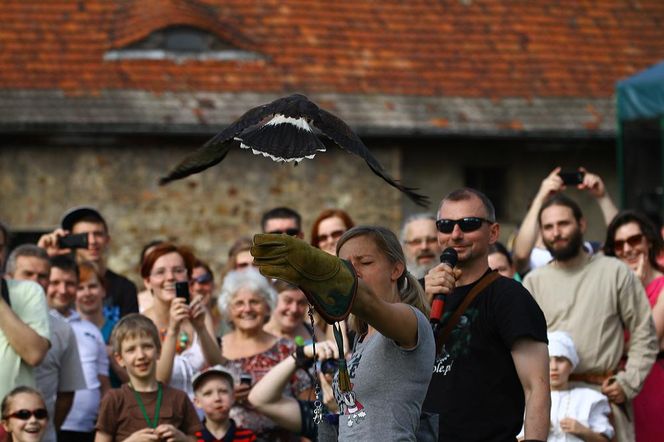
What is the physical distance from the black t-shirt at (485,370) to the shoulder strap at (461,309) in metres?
0.02

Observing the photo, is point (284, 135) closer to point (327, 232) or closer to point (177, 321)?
point (177, 321)

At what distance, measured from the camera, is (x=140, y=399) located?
741 cm

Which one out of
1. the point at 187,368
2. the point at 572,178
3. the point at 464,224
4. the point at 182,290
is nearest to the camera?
the point at 464,224

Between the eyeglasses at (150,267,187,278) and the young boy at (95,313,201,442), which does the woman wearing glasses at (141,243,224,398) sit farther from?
the young boy at (95,313,201,442)

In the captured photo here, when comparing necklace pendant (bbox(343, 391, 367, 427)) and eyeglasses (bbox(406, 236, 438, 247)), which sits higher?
eyeglasses (bbox(406, 236, 438, 247))

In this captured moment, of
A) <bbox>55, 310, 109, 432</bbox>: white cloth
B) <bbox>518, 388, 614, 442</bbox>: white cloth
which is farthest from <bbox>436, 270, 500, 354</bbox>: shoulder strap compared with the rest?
<bbox>55, 310, 109, 432</bbox>: white cloth

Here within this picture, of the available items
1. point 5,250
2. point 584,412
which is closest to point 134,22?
point 5,250

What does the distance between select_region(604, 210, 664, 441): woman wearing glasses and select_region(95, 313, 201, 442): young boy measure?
2.57m

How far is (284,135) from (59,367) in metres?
2.92

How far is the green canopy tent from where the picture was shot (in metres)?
14.4

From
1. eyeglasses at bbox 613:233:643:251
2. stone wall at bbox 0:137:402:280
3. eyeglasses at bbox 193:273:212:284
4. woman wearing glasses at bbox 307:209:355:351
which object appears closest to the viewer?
eyeglasses at bbox 613:233:643:251

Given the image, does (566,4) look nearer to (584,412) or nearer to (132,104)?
(132,104)

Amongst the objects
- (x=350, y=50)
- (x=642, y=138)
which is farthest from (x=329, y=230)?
(x=350, y=50)

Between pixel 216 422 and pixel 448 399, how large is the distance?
2230 mm
